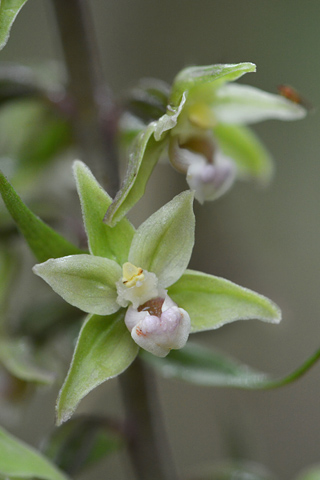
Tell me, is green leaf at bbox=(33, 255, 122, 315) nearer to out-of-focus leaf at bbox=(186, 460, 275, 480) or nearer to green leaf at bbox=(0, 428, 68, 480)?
green leaf at bbox=(0, 428, 68, 480)

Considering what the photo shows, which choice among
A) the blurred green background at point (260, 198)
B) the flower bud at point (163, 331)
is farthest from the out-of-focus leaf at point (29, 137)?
the blurred green background at point (260, 198)

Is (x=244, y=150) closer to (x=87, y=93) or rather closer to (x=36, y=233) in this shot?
(x=87, y=93)

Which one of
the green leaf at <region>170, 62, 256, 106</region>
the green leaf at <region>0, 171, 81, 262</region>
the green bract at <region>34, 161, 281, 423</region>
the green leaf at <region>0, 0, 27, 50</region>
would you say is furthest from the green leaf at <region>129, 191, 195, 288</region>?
the green leaf at <region>0, 0, 27, 50</region>

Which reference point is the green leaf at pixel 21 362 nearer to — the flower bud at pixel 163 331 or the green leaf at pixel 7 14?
the flower bud at pixel 163 331

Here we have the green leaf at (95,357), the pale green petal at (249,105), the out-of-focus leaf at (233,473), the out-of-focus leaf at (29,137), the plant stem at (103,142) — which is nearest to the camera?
the green leaf at (95,357)

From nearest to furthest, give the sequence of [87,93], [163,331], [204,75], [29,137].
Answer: [163,331]
[204,75]
[87,93]
[29,137]

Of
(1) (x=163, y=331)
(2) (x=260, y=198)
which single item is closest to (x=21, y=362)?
(1) (x=163, y=331)
